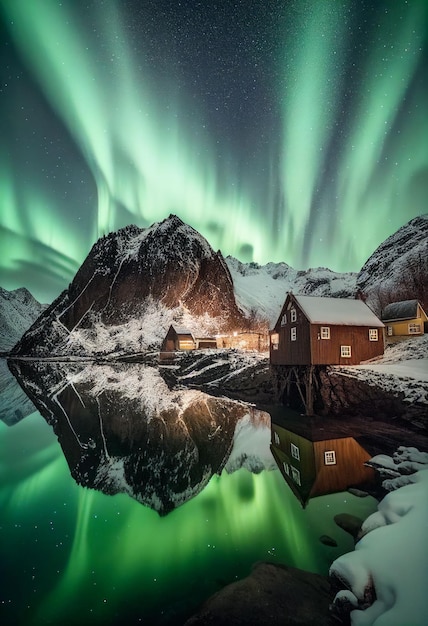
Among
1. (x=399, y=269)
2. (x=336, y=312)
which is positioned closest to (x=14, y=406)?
(x=336, y=312)

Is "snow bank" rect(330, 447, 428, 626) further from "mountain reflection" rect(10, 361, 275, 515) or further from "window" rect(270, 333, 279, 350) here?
"window" rect(270, 333, 279, 350)

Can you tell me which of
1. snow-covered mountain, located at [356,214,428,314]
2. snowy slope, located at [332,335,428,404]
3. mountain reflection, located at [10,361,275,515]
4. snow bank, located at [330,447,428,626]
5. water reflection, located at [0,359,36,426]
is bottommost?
water reflection, located at [0,359,36,426]

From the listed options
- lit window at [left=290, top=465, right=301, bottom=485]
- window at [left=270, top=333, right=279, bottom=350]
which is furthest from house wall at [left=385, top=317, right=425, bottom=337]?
lit window at [left=290, top=465, right=301, bottom=485]

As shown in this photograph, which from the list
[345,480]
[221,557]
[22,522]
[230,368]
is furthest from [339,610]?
[230,368]

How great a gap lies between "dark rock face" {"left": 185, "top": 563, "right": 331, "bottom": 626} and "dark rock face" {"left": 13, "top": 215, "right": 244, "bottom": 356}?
12457cm

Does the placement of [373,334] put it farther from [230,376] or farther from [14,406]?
[14,406]

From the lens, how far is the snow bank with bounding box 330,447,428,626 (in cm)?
545

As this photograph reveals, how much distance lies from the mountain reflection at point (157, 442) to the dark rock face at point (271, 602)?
5013 mm

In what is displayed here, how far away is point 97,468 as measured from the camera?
15672 millimetres

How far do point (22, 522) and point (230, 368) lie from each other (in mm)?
38591

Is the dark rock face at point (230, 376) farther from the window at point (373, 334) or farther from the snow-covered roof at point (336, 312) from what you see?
the window at point (373, 334)

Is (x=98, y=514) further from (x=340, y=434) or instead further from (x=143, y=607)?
(x=340, y=434)

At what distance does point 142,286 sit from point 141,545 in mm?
150453

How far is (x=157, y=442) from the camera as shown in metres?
19.4
